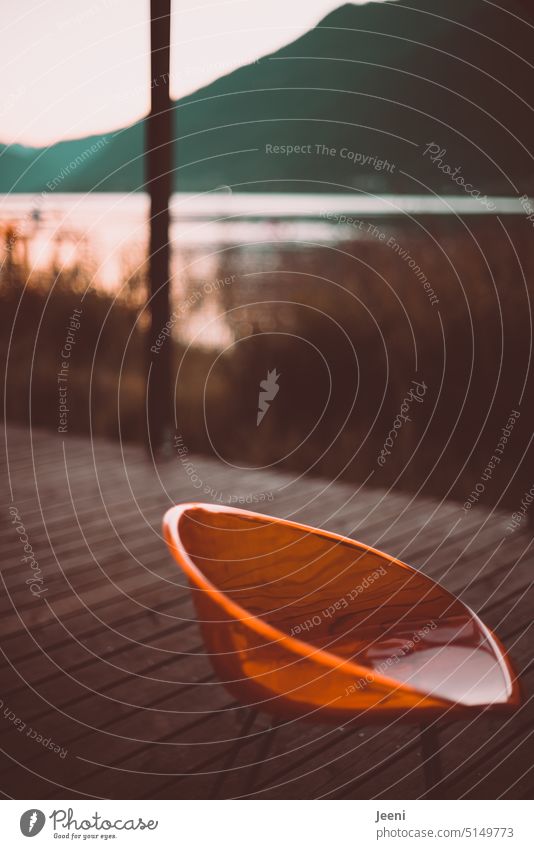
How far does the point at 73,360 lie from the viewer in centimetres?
531

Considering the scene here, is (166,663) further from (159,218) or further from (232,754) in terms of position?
(159,218)

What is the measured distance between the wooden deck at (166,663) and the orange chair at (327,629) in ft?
0.97

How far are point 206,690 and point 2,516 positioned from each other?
1.47 meters

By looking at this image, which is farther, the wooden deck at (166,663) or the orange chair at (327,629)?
the wooden deck at (166,663)

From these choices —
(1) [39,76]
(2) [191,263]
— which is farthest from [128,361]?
(1) [39,76]

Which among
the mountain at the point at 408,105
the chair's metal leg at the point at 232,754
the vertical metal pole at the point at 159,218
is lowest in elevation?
the chair's metal leg at the point at 232,754

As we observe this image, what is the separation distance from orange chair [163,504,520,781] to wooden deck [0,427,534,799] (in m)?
0.30

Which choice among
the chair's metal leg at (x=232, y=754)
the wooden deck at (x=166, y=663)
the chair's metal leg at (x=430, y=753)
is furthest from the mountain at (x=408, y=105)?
the chair's metal leg at (x=430, y=753)

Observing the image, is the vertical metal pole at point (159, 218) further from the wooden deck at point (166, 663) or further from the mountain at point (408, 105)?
the wooden deck at point (166, 663)

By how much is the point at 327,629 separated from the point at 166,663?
84 cm

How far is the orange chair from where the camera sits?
3.98 ft

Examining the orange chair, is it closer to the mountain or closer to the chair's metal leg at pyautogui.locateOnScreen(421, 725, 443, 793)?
the chair's metal leg at pyautogui.locateOnScreen(421, 725, 443, 793)

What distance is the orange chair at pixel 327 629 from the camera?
1.21m

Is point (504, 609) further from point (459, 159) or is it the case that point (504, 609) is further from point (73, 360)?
point (459, 159)
